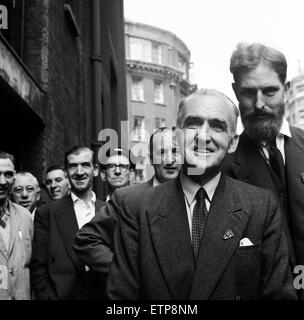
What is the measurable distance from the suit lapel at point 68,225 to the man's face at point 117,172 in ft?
2.12

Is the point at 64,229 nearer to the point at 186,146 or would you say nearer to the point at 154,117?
the point at 186,146

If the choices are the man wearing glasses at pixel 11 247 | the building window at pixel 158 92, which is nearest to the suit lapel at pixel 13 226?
the man wearing glasses at pixel 11 247

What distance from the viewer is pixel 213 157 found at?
1697 millimetres

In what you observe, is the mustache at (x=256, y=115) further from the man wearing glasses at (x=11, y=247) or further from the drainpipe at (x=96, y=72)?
the drainpipe at (x=96, y=72)

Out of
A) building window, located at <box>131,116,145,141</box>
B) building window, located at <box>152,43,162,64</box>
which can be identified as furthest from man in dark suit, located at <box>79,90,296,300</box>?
building window, located at <box>152,43,162,64</box>

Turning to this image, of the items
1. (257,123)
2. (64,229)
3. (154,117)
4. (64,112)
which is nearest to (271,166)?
(257,123)

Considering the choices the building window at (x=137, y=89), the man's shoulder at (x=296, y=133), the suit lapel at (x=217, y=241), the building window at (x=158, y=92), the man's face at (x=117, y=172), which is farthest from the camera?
the building window at (x=158, y=92)

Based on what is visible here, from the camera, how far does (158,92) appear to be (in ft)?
105

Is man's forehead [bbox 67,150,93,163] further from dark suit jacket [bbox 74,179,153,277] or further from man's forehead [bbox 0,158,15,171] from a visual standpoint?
dark suit jacket [bbox 74,179,153,277]

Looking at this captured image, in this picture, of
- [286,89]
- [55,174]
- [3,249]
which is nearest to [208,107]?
[286,89]

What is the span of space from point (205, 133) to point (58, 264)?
1.70 meters

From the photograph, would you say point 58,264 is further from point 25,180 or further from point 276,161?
point 276,161

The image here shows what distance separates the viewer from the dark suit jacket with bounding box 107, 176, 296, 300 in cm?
159

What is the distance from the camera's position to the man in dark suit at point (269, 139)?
2.02 metres
